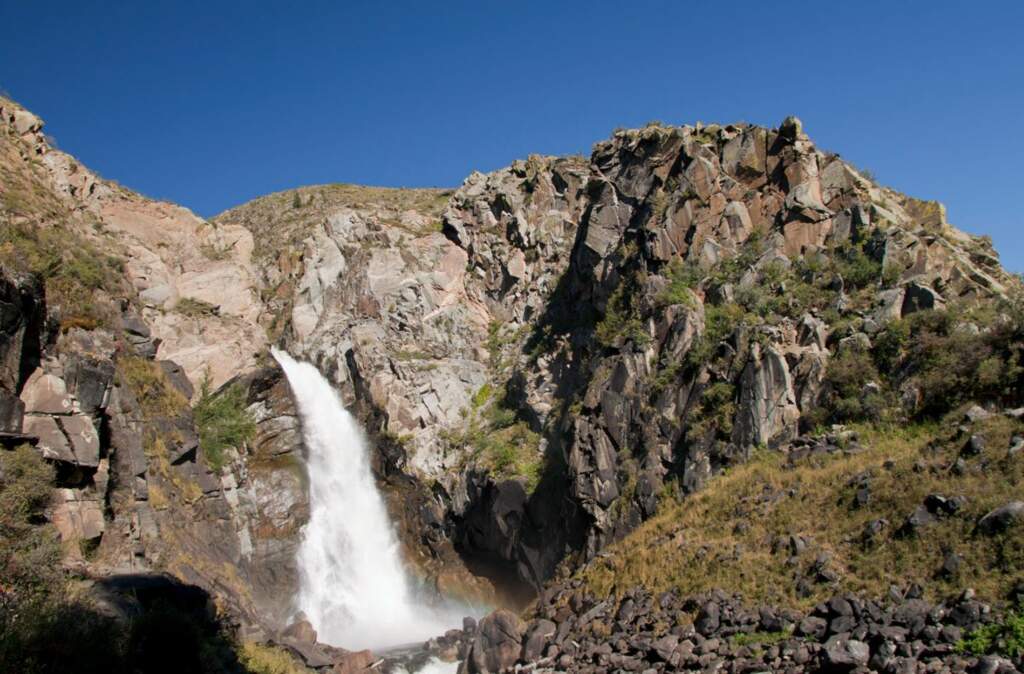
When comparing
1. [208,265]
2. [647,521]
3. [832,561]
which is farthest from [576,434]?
[208,265]

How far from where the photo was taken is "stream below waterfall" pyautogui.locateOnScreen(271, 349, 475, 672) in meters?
34.5

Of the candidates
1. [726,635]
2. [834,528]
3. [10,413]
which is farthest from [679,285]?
[10,413]

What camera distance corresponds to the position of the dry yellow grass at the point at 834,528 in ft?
49.4

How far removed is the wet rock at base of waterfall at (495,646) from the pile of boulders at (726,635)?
36 millimetres

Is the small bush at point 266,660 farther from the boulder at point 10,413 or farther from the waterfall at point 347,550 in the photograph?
the waterfall at point 347,550

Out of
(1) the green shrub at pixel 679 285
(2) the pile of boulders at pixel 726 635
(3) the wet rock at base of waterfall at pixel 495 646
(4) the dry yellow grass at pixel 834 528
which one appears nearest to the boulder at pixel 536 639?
(2) the pile of boulders at pixel 726 635

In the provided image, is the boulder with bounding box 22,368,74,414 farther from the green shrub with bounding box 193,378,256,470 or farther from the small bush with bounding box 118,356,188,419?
the green shrub with bounding box 193,378,256,470

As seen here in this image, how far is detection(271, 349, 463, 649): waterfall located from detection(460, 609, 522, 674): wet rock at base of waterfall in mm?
10210

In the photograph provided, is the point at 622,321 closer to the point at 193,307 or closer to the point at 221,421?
the point at 221,421

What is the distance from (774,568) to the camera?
1823 centimetres

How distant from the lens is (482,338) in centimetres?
4488

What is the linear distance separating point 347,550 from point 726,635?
80.4 ft

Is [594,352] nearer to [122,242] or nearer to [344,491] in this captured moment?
[344,491]

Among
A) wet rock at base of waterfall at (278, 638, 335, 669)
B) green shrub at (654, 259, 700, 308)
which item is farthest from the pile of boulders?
green shrub at (654, 259, 700, 308)
